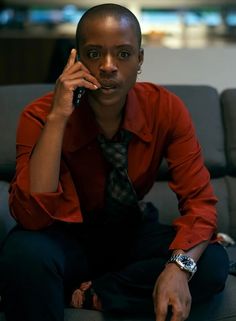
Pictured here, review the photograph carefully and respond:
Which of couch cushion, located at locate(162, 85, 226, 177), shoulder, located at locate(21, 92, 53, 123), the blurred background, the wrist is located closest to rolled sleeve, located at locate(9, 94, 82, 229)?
shoulder, located at locate(21, 92, 53, 123)

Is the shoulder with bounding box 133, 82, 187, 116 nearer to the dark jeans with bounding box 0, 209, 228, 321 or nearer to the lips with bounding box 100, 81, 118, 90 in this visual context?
the lips with bounding box 100, 81, 118, 90

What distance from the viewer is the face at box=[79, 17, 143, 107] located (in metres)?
1.50

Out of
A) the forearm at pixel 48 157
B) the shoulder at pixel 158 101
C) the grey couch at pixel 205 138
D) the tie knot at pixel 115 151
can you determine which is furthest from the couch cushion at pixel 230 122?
the forearm at pixel 48 157

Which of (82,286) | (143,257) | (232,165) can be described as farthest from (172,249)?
(232,165)

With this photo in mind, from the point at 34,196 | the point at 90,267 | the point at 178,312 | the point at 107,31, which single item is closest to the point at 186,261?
the point at 178,312

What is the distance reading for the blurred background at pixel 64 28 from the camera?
2887 millimetres

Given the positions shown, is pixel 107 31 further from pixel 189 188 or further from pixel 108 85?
pixel 189 188

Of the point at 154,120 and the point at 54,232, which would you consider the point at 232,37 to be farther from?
the point at 54,232

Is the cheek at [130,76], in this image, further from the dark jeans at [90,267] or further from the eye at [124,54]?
the dark jeans at [90,267]

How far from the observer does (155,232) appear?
170 centimetres

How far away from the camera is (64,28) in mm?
Result: 2969

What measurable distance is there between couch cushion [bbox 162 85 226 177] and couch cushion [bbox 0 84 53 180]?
1.80 ft

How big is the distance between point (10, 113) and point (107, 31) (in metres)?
0.78

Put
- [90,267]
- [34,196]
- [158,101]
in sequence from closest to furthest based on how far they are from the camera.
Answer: [34,196], [90,267], [158,101]
